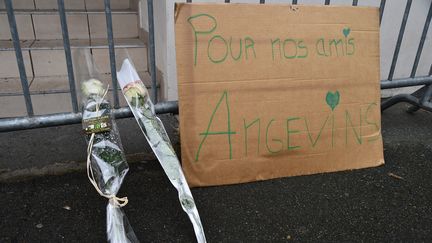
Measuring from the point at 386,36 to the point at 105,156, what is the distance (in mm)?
2409

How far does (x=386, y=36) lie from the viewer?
2793 millimetres

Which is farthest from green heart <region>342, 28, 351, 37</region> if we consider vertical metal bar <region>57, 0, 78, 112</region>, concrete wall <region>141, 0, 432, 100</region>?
vertical metal bar <region>57, 0, 78, 112</region>

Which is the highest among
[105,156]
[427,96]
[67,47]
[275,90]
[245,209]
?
[67,47]

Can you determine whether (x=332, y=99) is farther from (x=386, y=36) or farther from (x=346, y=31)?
(x=386, y=36)

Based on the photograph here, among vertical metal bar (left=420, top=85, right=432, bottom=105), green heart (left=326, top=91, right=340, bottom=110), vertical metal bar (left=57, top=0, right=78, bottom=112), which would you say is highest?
vertical metal bar (left=57, top=0, right=78, bottom=112)

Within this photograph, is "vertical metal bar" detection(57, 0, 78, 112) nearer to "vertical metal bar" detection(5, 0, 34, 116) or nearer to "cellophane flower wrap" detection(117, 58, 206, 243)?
"vertical metal bar" detection(5, 0, 34, 116)

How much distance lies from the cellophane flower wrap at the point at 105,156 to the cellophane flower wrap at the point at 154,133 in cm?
10

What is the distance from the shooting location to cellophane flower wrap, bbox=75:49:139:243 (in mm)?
1299

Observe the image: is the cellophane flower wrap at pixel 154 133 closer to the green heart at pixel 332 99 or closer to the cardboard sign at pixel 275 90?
the cardboard sign at pixel 275 90

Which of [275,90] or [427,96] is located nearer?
[275,90]

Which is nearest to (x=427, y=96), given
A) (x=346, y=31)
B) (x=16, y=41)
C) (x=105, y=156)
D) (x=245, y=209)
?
(x=346, y=31)

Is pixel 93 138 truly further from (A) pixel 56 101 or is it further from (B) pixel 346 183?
(A) pixel 56 101

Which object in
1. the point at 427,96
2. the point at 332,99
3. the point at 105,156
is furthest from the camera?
the point at 427,96

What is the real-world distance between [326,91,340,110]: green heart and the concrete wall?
3.06 feet
